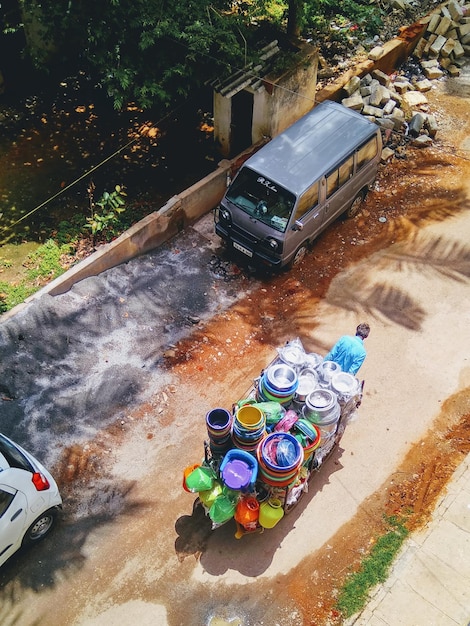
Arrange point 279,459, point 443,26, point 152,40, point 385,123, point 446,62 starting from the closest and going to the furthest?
point 279,459, point 152,40, point 385,123, point 443,26, point 446,62

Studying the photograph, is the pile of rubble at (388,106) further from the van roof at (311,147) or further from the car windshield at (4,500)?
the car windshield at (4,500)

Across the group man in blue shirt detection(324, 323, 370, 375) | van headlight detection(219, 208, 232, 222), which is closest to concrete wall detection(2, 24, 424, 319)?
van headlight detection(219, 208, 232, 222)

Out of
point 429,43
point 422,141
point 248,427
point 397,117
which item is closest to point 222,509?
point 248,427

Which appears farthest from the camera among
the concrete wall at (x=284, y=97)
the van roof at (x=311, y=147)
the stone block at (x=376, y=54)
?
the stone block at (x=376, y=54)

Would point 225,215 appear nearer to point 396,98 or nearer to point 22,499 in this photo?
point 22,499

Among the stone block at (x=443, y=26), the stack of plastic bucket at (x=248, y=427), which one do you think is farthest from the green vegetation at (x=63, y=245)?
the stone block at (x=443, y=26)

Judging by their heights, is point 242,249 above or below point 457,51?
below
